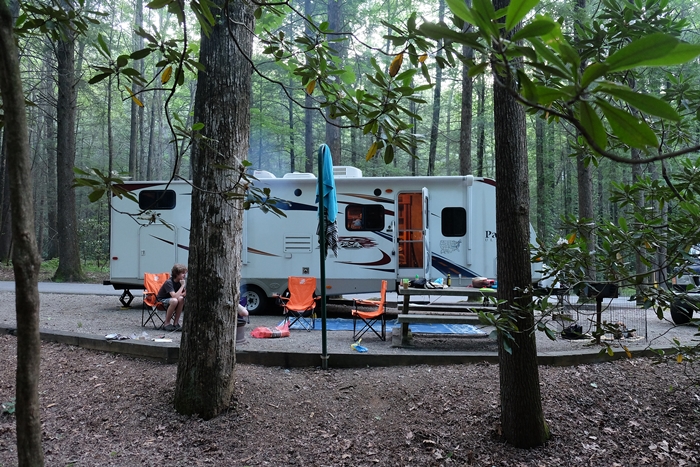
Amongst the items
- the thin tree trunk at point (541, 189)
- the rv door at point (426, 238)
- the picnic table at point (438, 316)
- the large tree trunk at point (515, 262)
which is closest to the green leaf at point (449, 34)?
the large tree trunk at point (515, 262)

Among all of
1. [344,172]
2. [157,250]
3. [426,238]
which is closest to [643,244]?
[426,238]

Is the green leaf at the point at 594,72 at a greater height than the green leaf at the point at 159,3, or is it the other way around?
the green leaf at the point at 159,3

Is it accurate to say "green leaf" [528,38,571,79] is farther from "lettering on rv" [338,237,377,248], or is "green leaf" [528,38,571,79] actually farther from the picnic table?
"lettering on rv" [338,237,377,248]

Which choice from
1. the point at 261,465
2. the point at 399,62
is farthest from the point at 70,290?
the point at 399,62

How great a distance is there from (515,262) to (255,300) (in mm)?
7150

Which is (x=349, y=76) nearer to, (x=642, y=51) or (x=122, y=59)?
(x=122, y=59)

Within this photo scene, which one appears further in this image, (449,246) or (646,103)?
(449,246)

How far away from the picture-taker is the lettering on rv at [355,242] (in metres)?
9.80

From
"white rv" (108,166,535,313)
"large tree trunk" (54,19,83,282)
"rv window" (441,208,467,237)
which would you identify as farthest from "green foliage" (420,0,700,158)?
"large tree trunk" (54,19,83,282)

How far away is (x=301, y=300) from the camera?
877 centimetres

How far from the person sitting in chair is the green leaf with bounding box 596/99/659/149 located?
24.2 feet

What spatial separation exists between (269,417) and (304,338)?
318cm

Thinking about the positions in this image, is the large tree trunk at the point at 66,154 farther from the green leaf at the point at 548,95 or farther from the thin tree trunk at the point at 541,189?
the thin tree trunk at the point at 541,189

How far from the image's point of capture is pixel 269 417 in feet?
14.3
